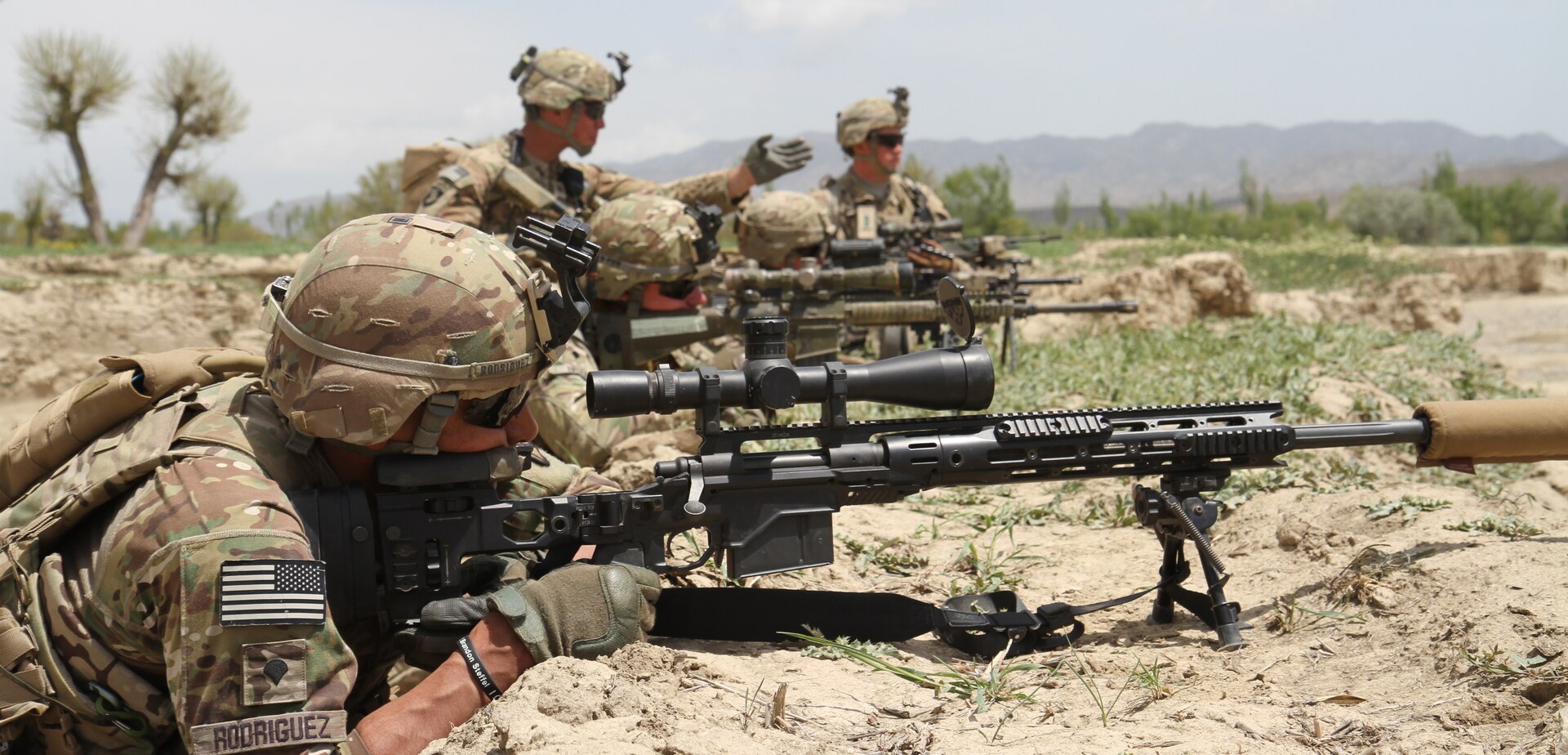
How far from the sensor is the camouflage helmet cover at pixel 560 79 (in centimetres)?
713

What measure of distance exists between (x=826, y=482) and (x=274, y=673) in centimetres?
153

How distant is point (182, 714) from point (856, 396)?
1803 mm

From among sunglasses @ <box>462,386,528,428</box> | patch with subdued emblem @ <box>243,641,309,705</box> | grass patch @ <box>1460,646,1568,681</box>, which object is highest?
sunglasses @ <box>462,386,528,428</box>

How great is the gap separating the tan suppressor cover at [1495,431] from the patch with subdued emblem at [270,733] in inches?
136

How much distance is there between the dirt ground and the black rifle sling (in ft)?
0.19

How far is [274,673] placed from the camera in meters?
2.39

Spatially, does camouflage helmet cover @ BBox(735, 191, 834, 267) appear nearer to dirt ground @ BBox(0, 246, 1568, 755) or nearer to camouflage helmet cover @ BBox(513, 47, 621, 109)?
camouflage helmet cover @ BBox(513, 47, 621, 109)

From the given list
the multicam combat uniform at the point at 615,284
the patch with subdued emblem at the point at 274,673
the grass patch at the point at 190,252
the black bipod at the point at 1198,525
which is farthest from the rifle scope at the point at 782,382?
the grass patch at the point at 190,252

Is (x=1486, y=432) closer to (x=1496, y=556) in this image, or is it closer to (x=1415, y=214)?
(x=1496, y=556)

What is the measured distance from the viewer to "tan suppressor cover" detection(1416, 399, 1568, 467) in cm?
375

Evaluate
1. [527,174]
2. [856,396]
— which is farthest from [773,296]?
[856,396]

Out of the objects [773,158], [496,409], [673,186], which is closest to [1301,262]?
[773,158]

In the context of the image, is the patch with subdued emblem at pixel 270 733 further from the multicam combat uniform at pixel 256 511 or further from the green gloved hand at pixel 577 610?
the green gloved hand at pixel 577 610

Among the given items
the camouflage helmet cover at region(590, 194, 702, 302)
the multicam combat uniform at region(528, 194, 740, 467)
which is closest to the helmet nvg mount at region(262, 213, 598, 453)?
the multicam combat uniform at region(528, 194, 740, 467)
